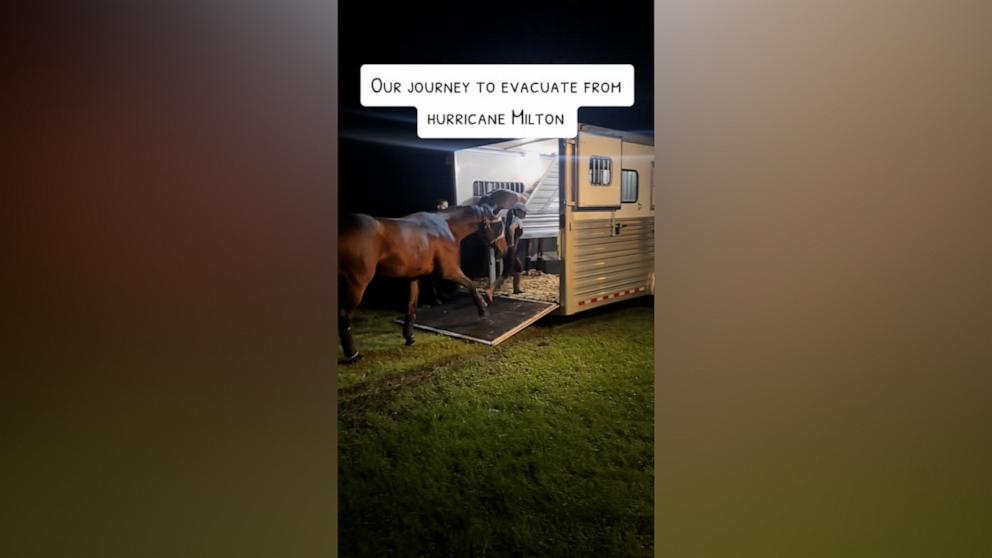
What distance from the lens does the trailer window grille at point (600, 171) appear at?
187 cm

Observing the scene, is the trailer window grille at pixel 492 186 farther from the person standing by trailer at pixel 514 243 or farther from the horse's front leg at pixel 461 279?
the horse's front leg at pixel 461 279

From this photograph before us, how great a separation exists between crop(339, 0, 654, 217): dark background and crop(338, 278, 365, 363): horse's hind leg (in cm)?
27

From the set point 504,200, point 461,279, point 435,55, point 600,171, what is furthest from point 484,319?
point 435,55

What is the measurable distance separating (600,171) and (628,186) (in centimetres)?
12

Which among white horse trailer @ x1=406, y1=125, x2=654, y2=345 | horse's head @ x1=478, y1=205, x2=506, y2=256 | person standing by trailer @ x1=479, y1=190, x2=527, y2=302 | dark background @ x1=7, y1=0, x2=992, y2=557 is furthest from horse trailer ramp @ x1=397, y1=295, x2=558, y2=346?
dark background @ x1=7, y1=0, x2=992, y2=557

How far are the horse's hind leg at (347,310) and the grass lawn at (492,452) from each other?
0.04 m

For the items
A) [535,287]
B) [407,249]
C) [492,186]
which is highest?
[492,186]

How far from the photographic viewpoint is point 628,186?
1.90m

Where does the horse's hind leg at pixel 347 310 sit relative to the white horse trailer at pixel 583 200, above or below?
below

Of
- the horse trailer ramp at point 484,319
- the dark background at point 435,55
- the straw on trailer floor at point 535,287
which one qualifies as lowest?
the horse trailer ramp at point 484,319

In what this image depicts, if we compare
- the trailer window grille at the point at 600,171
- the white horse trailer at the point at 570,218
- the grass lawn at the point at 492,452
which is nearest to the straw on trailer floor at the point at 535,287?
the white horse trailer at the point at 570,218
